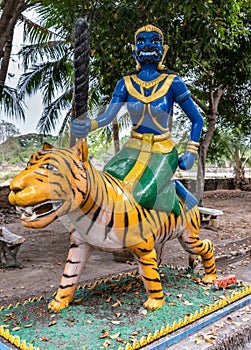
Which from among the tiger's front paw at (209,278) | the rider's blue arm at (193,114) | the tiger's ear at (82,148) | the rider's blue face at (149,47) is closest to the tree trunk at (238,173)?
the tiger's front paw at (209,278)

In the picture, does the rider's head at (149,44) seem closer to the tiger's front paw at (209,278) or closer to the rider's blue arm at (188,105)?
the rider's blue arm at (188,105)

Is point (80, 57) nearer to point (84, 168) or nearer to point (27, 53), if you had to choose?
point (84, 168)

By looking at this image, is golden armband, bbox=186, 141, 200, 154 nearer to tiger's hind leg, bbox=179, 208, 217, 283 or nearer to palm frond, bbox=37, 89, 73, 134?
tiger's hind leg, bbox=179, 208, 217, 283

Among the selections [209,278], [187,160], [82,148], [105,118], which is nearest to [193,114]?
[187,160]

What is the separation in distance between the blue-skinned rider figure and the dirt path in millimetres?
795

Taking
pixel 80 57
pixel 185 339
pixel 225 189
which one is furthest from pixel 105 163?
pixel 225 189

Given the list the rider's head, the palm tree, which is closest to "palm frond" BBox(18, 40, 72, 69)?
the palm tree

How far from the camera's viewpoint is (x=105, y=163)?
3.48 m

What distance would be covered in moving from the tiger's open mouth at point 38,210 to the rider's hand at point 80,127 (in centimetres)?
53

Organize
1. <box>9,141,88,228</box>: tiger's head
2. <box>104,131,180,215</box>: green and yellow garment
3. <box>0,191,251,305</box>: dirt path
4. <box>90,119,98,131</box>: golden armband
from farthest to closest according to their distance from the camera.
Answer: <box>0,191,251,305</box>: dirt path → <box>104,131,180,215</box>: green and yellow garment → <box>90,119,98,131</box>: golden armband → <box>9,141,88,228</box>: tiger's head

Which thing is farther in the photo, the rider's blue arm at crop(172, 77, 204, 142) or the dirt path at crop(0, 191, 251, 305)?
the dirt path at crop(0, 191, 251, 305)

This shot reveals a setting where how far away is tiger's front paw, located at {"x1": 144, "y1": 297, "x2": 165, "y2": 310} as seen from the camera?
134 inches

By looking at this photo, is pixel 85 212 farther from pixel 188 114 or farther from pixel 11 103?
pixel 11 103

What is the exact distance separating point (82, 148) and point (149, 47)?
1.24 metres
